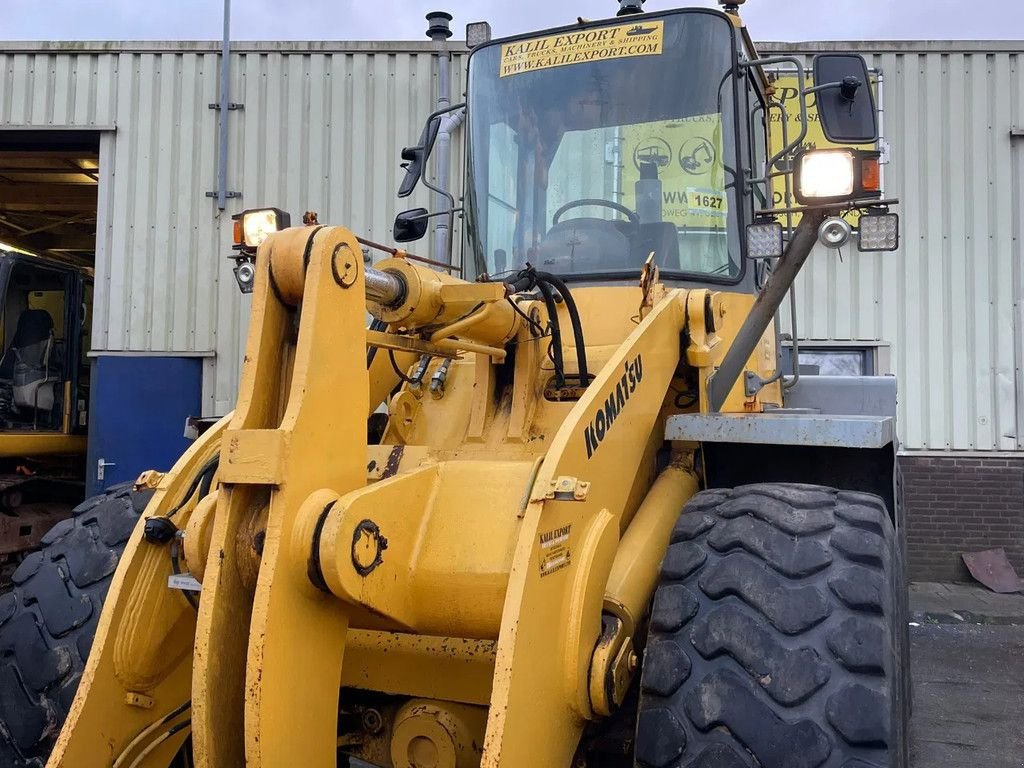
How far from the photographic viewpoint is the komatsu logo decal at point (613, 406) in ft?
8.61

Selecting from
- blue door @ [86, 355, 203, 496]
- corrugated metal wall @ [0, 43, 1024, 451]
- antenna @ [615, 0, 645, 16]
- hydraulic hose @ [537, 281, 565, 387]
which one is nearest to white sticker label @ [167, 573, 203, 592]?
hydraulic hose @ [537, 281, 565, 387]

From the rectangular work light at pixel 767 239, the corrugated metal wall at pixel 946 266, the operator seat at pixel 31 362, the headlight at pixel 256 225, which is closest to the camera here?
the headlight at pixel 256 225

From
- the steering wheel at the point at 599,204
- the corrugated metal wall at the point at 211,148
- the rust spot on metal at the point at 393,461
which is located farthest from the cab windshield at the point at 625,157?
the corrugated metal wall at the point at 211,148

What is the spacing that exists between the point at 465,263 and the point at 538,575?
2.23 metres

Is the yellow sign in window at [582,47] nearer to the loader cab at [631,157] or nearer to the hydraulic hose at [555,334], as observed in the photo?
the loader cab at [631,157]

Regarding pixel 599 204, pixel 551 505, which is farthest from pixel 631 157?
pixel 551 505

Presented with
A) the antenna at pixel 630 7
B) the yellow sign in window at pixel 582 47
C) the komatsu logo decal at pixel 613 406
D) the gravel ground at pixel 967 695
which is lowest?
the gravel ground at pixel 967 695

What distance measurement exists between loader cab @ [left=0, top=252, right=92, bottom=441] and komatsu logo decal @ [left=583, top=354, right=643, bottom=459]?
22.7ft

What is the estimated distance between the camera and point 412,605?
250 centimetres

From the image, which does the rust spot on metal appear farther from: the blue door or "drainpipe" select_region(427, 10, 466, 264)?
the blue door

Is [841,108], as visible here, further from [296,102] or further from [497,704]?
[296,102]

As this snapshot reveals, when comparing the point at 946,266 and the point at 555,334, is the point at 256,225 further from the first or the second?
the point at 946,266

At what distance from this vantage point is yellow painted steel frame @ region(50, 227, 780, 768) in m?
2.20

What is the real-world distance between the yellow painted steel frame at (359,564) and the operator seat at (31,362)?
5973 millimetres
